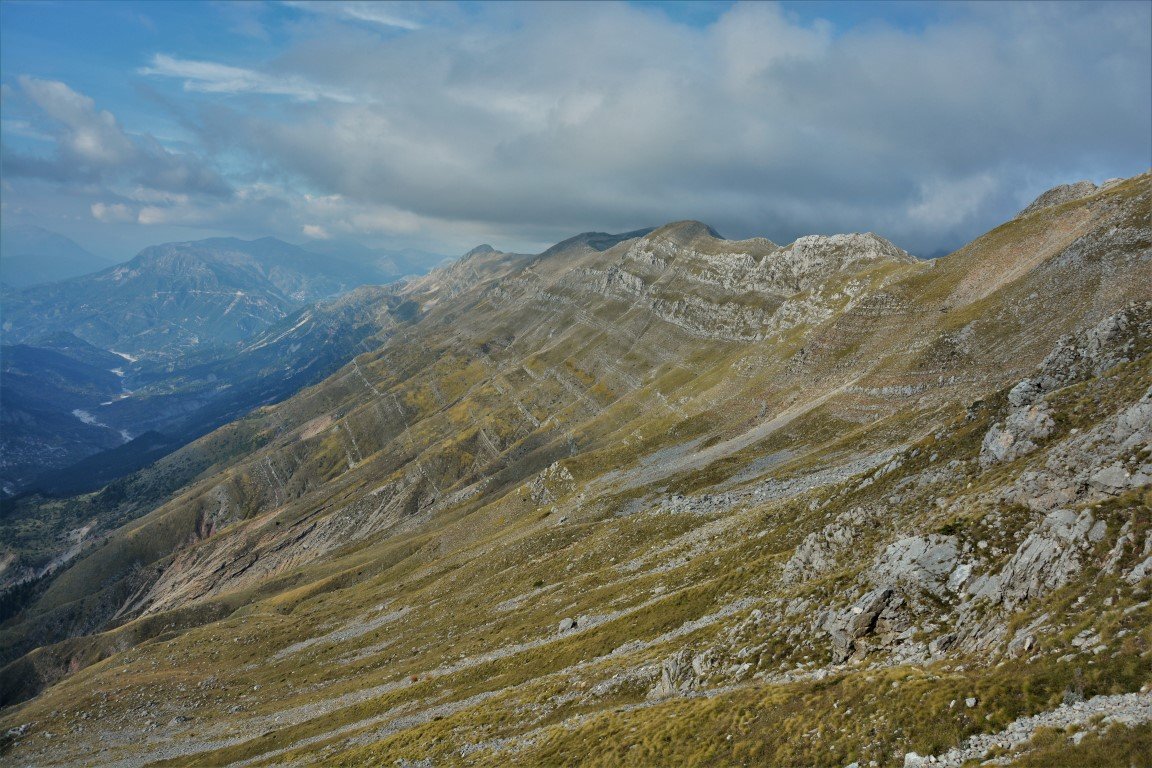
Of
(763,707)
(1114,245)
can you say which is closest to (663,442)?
(1114,245)

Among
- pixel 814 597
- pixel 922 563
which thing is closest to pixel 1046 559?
pixel 922 563

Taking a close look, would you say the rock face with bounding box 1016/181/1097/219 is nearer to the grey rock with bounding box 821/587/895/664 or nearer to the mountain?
the mountain

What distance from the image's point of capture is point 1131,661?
66.1ft

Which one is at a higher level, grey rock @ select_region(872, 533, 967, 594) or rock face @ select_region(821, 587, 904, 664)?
grey rock @ select_region(872, 533, 967, 594)

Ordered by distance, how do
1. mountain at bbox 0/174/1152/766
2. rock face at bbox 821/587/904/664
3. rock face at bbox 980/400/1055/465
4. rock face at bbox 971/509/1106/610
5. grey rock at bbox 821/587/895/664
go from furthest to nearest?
rock face at bbox 980/400/1055/465 → grey rock at bbox 821/587/895/664 → rock face at bbox 821/587/904/664 → rock face at bbox 971/509/1106/610 → mountain at bbox 0/174/1152/766

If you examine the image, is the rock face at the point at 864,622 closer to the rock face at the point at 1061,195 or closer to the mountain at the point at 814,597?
the mountain at the point at 814,597

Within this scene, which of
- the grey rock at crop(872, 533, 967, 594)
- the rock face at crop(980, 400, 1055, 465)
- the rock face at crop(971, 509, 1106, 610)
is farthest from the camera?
the rock face at crop(980, 400, 1055, 465)

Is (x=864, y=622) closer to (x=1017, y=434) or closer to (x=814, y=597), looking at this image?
(x=814, y=597)

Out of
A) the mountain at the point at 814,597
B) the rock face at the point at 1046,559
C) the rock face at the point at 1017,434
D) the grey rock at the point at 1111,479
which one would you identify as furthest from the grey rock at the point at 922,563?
the rock face at the point at 1017,434

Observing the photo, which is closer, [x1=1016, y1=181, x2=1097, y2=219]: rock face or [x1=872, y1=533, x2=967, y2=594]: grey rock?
[x1=872, y1=533, x2=967, y2=594]: grey rock

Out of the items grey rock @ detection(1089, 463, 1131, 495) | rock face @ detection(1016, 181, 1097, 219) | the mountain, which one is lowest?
the mountain

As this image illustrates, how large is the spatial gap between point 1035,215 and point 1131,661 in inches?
5977

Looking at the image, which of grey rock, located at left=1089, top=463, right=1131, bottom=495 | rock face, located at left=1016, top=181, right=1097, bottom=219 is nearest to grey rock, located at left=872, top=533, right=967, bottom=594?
grey rock, located at left=1089, top=463, right=1131, bottom=495

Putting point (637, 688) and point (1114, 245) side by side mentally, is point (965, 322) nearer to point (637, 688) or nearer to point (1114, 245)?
point (1114, 245)
